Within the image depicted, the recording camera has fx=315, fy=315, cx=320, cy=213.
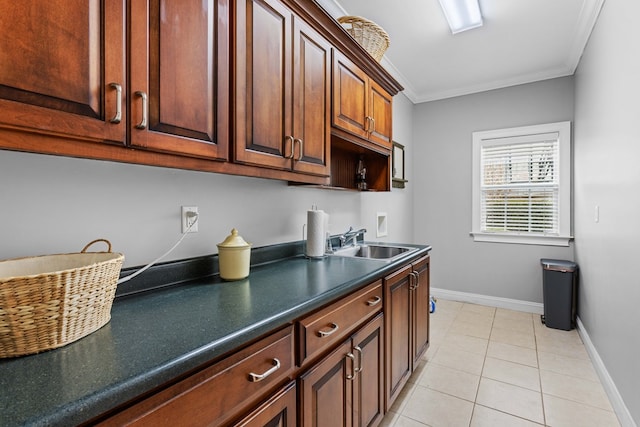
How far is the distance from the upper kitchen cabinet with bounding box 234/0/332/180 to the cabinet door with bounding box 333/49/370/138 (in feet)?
0.29

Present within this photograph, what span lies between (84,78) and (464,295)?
4139mm

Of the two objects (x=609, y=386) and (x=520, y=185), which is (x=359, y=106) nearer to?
(x=609, y=386)

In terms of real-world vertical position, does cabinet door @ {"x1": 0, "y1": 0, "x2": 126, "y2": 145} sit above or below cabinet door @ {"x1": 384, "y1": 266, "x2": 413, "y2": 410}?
above

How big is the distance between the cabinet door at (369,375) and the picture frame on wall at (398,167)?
2.16m

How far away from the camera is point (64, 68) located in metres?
0.75

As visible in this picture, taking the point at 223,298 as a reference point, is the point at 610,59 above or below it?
above

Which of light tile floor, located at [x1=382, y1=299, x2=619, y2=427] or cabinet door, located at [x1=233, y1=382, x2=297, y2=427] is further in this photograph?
light tile floor, located at [x1=382, y1=299, x2=619, y2=427]

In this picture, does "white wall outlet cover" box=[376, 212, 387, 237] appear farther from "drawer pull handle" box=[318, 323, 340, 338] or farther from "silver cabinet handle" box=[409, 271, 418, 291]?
"drawer pull handle" box=[318, 323, 340, 338]

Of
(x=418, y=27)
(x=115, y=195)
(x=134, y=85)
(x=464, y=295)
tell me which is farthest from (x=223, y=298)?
(x=464, y=295)

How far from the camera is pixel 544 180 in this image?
135 inches

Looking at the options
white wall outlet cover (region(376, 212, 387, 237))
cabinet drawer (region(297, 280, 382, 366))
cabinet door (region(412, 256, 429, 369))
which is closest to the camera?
cabinet drawer (region(297, 280, 382, 366))

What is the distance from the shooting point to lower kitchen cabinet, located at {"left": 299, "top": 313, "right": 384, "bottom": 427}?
1097 mm

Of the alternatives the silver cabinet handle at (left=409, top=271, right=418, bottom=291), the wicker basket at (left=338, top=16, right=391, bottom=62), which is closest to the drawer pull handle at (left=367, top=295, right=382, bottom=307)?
the silver cabinet handle at (left=409, top=271, right=418, bottom=291)

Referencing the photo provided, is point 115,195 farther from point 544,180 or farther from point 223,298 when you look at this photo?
point 544,180
